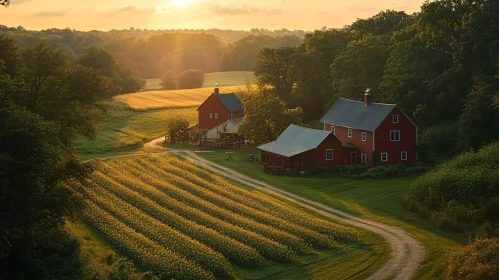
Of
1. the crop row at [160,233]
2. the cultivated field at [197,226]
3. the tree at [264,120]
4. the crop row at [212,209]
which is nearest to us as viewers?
the crop row at [160,233]

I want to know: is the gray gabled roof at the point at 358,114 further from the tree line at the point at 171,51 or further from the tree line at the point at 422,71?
the tree line at the point at 171,51

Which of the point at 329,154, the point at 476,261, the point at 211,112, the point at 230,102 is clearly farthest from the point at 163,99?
the point at 476,261

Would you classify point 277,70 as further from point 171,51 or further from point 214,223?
point 171,51

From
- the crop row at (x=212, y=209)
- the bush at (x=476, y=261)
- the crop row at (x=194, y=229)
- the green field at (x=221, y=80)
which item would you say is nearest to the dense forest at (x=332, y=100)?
the bush at (x=476, y=261)

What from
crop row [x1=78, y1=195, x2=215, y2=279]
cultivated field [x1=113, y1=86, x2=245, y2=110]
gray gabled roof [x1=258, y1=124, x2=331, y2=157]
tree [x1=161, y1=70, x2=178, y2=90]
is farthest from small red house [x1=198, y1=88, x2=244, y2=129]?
tree [x1=161, y1=70, x2=178, y2=90]

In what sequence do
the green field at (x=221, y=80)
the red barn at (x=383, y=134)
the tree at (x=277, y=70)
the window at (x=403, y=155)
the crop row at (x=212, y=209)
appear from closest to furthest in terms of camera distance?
1. the crop row at (x=212, y=209)
2. the red barn at (x=383, y=134)
3. the window at (x=403, y=155)
4. the tree at (x=277, y=70)
5. the green field at (x=221, y=80)

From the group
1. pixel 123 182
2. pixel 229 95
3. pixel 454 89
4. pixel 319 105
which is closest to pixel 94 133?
pixel 123 182
